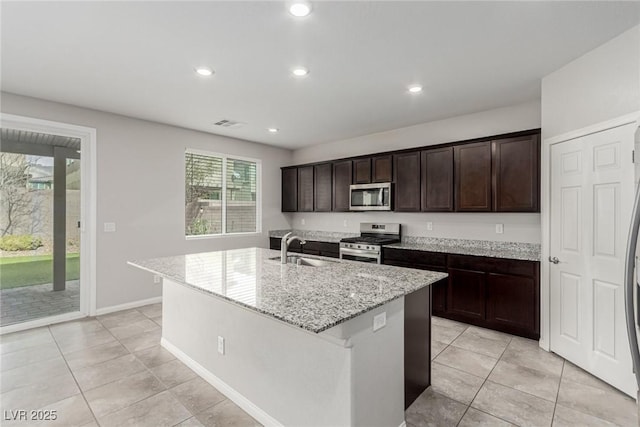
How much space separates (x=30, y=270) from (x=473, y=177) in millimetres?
5424

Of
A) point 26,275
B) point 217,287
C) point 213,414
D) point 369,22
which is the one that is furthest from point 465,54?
point 26,275

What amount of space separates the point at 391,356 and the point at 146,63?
9.83ft

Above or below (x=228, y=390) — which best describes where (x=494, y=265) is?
above

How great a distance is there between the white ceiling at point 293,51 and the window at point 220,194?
1386 millimetres

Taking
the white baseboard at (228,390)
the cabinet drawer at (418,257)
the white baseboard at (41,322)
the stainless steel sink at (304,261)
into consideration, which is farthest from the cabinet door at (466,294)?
the white baseboard at (41,322)

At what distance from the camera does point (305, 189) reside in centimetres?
595

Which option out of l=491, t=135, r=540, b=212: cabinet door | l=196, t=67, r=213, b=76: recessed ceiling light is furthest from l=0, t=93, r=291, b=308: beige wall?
l=491, t=135, r=540, b=212: cabinet door

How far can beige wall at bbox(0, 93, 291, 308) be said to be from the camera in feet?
13.1

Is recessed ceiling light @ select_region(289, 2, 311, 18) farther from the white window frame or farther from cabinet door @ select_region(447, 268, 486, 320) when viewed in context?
the white window frame

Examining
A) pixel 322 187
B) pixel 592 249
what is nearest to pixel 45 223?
pixel 322 187

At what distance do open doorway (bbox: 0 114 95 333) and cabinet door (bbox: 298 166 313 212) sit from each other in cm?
323

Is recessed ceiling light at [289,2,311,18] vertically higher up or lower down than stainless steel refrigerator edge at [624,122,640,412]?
higher up

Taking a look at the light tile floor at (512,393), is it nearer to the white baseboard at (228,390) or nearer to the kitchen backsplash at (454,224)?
the white baseboard at (228,390)

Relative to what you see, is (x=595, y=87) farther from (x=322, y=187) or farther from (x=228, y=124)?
(x=228, y=124)
